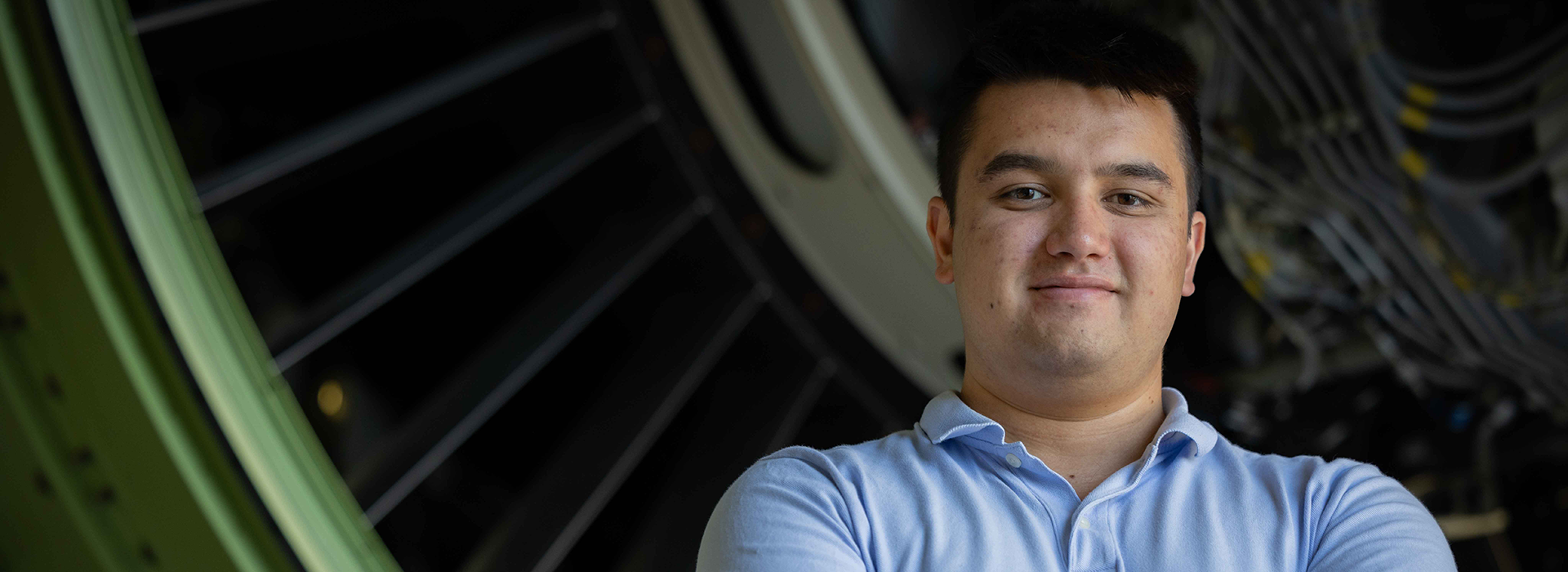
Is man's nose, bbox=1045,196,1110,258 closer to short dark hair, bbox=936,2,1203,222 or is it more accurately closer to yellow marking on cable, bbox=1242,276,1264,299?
short dark hair, bbox=936,2,1203,222

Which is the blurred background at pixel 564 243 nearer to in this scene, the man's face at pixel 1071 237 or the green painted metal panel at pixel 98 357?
the green painted metal panel at pixel 98 357

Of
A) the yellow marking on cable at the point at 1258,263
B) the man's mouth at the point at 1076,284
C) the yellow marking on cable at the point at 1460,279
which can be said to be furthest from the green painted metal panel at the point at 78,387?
the yellow marking on cable at the point at 1460,279

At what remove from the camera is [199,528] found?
40.1 inches

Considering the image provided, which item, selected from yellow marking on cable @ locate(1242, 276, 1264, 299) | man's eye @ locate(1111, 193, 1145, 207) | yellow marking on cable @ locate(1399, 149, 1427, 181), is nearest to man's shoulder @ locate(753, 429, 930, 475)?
man's eye @ locate(1111, 193, 1145, 207)

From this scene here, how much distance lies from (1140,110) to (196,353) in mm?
886

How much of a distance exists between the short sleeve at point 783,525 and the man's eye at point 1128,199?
0.28 m

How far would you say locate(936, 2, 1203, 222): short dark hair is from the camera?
2.68 ft

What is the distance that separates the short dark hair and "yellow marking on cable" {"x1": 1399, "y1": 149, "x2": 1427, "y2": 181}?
1.05 meters

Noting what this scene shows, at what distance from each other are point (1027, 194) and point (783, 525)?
0.96ft

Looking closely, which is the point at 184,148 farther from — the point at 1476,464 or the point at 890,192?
the point at 1476,464

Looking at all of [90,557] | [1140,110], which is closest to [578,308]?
[90,557]

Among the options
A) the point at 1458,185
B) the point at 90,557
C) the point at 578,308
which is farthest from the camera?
the point at 1458,185

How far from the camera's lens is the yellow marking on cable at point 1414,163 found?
1.73 meters

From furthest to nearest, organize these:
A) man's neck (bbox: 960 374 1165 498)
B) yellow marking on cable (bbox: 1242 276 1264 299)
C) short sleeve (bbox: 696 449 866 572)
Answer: yellow marking on cable (bbox: 1242 276 1264 299), man's neck (bbox: 960 374 1165 498), short sleeve (bbox: 696 449 866 572)
